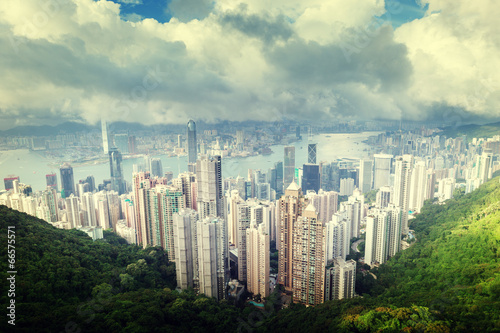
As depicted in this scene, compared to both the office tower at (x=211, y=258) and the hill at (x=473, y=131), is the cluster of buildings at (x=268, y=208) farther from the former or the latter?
the hill at (x=473, y=131)

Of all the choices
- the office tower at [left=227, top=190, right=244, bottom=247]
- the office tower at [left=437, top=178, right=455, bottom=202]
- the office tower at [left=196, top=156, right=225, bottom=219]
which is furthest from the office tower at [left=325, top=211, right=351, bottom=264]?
the office tower at [left=437, top=178, right=455, bottom=202]

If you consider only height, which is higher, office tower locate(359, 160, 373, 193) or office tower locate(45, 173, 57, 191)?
office tower locate(45, 173, 57, 191)

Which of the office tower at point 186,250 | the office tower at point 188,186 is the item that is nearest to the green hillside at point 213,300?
the office tower at point 186,250

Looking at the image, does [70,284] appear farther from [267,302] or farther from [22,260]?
[267,302]

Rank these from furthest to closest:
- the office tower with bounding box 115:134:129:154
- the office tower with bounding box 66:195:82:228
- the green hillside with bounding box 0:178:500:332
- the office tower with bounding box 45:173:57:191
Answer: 1. the office tower with bounding box 115:134:129:154
2. the office tower with bounding box 45:173:57:191
3. the office tower with bounding box 66:195:82:228
4. the green hillside with bounding box 0:178:500:332

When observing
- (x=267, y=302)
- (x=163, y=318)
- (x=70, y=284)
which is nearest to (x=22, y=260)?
(x=70, y=284)

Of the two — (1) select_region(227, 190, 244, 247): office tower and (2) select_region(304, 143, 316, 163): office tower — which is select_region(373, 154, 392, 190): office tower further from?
(1) select_region(227, 190, 244, 247): office tower
